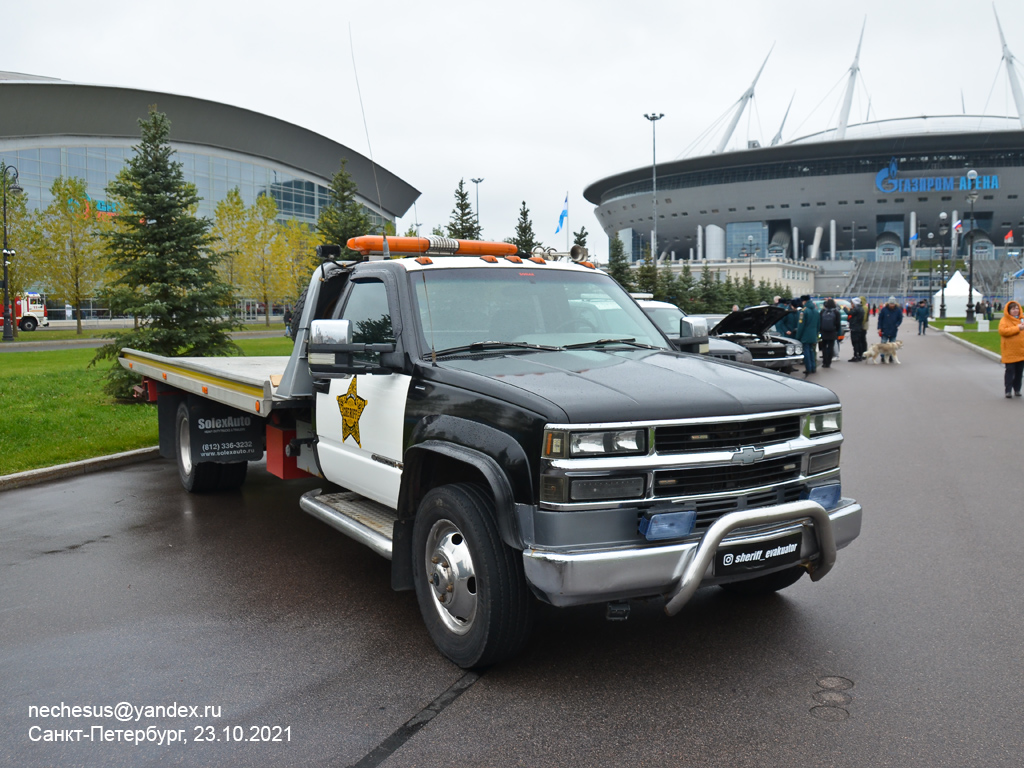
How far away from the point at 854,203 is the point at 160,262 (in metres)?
137

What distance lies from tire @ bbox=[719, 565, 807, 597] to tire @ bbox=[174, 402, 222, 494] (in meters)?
5.19

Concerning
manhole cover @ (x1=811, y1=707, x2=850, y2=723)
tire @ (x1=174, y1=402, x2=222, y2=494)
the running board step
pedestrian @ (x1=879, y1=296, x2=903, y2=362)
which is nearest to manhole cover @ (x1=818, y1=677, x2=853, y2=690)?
manhole cover @ (x1=811, y1=707, x2=850, y2=723)

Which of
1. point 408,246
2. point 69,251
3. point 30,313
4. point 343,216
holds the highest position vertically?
point 343,216

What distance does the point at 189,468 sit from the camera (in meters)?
8.23

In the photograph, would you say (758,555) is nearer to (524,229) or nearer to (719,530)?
(719,530)

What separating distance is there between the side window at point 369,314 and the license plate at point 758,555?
7.41 ft

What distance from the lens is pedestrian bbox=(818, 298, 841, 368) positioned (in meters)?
24.5

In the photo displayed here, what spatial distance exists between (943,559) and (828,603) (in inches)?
56.1

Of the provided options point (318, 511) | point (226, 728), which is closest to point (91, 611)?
point (318, 511)

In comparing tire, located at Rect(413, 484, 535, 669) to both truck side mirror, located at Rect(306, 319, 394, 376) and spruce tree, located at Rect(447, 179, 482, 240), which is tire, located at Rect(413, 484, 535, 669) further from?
spruce tree, located at Rect(447, 179, 482, 240)

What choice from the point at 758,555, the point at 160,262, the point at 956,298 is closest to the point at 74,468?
the point at 160,262

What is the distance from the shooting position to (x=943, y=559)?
5.89 m

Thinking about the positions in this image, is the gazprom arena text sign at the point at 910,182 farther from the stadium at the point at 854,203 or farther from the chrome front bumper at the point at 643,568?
the chrome front bumper at the point at 643,568

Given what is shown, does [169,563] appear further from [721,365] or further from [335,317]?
[721,365]
